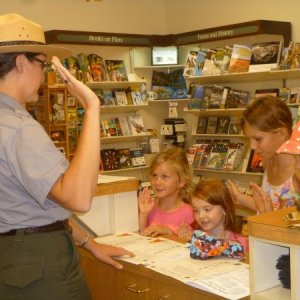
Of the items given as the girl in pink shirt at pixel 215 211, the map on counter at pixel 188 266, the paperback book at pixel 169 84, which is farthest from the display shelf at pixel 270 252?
the paperback book at pixel 169 84

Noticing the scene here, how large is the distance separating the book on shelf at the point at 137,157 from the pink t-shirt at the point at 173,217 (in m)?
3.84

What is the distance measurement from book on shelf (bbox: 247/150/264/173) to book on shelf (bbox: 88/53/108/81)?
2054 millimetres

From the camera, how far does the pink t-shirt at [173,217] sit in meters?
3.23

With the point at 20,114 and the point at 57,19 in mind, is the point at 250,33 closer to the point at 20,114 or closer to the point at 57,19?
the point at 57,19

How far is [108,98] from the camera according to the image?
22.8 feet

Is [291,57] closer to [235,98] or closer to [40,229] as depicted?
[235,98]

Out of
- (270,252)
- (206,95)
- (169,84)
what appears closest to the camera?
(270,252)

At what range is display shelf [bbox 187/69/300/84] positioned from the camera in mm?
5839

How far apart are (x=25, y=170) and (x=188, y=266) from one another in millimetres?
737

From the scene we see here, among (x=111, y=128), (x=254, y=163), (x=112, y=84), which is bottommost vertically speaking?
(x=254, y=163)

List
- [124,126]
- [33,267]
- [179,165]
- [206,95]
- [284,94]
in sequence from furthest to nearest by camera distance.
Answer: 1. [124,126]
2. [206,95]
3. [284,94]
4. [179,165]
5. [33,267]

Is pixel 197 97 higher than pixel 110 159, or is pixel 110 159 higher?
pixel 197 97

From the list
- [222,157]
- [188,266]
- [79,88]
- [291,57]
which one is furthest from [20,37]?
[222,157]

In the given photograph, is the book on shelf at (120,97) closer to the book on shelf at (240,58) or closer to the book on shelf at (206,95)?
the book on shelf at (206,95)
